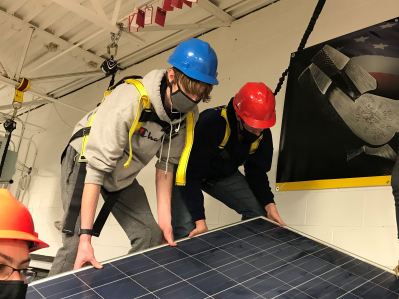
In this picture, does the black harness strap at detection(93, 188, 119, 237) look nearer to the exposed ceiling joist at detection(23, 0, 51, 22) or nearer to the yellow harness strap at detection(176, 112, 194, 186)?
the yellow harness strap at detection(176, 112, 194, 186)

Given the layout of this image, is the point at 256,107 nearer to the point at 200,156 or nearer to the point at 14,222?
the point at 200,156

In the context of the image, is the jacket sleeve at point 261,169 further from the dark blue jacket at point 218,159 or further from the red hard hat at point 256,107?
the red hard hat at point 256,107

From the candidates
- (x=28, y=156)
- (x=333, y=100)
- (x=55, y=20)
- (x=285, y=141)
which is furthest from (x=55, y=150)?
(x=333, y=100)

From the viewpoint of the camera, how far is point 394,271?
5.40ft

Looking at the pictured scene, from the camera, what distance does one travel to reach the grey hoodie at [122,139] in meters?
1.72

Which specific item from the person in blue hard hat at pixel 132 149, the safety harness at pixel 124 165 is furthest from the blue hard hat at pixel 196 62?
the safety harness at pixel 124 165

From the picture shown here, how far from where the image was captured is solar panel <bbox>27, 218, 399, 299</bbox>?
1308 millimetres

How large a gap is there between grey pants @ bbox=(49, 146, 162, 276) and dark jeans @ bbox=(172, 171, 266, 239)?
323 mm

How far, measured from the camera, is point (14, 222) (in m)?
0.92

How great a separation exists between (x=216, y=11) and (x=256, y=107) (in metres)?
1.99

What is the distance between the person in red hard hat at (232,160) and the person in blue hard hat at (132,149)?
0.20 m

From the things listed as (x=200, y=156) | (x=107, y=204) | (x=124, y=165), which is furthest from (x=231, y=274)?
(x=200, y=156)

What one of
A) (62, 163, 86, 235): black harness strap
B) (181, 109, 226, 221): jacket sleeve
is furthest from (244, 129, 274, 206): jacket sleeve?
(62, 163, 86, 235): black harness strap

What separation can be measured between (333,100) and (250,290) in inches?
75.0
